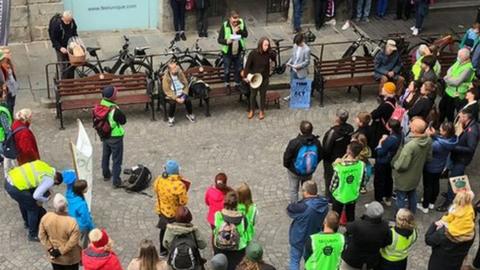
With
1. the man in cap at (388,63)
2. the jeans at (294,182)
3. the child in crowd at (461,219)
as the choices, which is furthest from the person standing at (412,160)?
the man in cap at (388,63)

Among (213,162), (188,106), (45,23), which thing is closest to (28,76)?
(45,23)

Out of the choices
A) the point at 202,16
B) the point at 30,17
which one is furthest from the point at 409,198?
the point at 30,17

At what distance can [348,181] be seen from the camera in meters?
10.3

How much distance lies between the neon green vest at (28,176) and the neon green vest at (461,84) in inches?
272

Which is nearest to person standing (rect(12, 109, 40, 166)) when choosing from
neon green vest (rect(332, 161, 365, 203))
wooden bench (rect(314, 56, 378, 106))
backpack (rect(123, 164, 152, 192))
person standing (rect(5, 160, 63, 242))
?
person standing (rect(5, 160, 63, 242))

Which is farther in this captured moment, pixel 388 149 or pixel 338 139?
pixel 388 149

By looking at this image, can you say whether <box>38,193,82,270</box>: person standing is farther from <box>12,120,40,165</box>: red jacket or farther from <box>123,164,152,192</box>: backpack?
<box>123,164,152,192</box>: backpack

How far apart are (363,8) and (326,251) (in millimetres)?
10891

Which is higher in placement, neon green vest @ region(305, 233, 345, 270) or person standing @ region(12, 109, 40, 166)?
person standing @ region(12, 109, 40, 166)

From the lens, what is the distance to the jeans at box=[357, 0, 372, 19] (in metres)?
18.3

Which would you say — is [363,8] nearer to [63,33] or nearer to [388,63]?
[388,63]

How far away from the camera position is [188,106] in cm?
1398

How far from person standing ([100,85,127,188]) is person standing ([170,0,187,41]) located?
5.21 meters

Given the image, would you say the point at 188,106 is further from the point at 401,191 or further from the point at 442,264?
the point at 442,264
